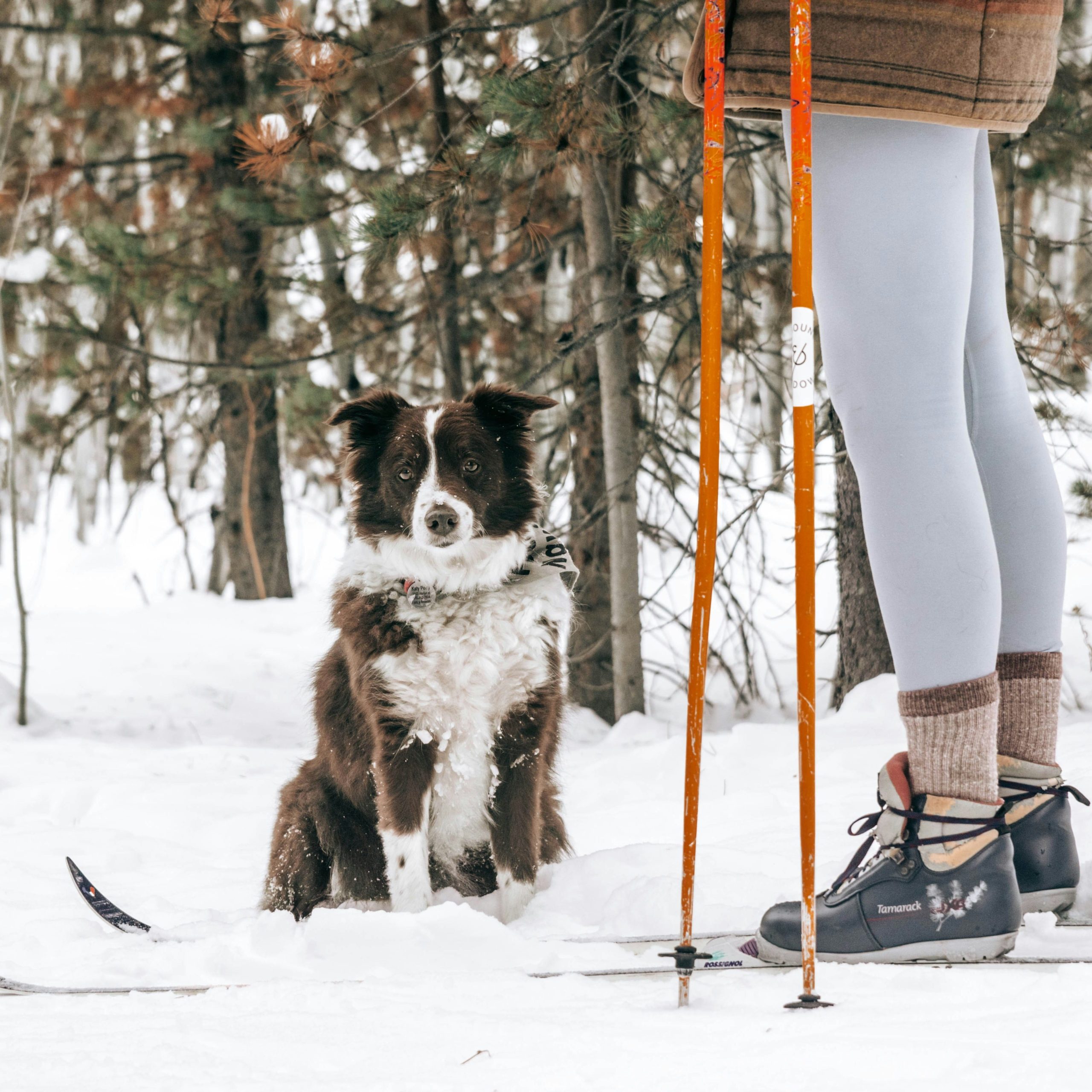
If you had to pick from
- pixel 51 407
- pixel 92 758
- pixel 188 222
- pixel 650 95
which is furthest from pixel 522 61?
pixel 51 407

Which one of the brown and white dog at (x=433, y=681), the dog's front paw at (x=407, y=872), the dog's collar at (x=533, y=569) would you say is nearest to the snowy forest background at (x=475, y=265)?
the dog's collar at (x=533, y=569)

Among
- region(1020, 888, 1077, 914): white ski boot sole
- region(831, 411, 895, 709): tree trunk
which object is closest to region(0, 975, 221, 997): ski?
region(1020, 888, 1077, 914): white ski boot sole

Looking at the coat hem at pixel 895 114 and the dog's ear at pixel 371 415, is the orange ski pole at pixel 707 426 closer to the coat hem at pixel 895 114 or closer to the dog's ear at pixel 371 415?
the coat hem at pixel 895 114

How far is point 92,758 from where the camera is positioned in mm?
4656

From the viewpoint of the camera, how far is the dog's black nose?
2.58 metres

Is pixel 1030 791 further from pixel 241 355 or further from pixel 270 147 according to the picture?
Result: pixel 241 355

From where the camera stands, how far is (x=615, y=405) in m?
4.78

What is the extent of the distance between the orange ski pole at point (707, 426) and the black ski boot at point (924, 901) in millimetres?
241

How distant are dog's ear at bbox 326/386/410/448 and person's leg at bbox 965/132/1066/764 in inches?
57.1

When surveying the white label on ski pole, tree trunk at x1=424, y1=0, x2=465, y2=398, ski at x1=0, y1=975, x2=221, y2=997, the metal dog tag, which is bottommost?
ski at x1=0, y1=975, x2=221, y2=997

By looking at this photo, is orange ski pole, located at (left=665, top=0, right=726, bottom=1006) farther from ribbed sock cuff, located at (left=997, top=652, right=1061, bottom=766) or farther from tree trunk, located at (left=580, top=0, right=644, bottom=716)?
tree trunk, located at (left=580, top=0, right=644, bottom=716)

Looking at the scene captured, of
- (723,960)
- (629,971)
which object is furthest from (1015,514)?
(629,971)

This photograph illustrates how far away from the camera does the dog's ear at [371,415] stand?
272 cm

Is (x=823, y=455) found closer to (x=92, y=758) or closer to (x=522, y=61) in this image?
(x=522, y=61)
